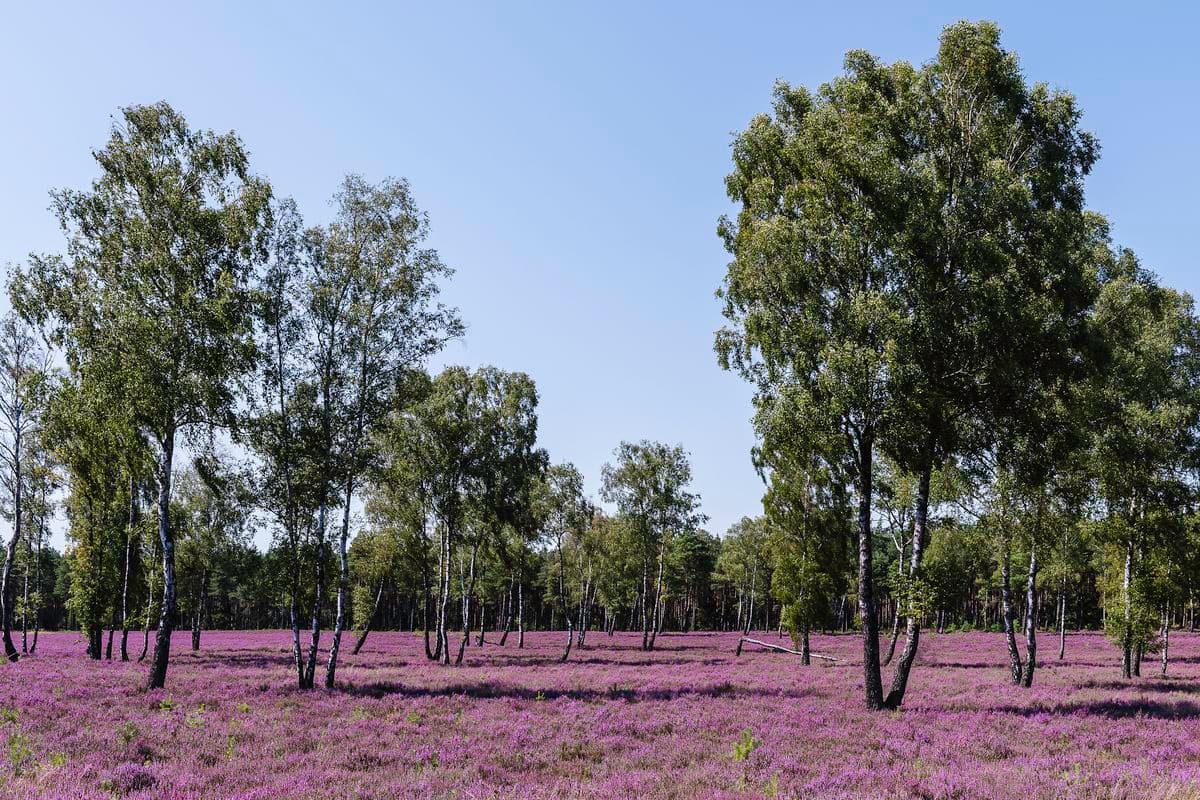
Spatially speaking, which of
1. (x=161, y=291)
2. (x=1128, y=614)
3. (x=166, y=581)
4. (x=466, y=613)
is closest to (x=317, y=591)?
(x=166, y=581)

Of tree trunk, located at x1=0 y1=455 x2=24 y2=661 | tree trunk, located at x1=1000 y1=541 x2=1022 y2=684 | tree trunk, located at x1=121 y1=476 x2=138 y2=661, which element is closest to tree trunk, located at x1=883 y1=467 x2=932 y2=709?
tree trunk, located at x1=1000 y1=541 x2=1022 y2=684

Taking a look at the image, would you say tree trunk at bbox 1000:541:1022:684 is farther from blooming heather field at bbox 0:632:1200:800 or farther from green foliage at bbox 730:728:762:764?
green foliage at bbox 730:728:762:764

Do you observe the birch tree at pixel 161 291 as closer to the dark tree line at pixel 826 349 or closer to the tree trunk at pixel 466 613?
the dark tree line at pixel 826 349

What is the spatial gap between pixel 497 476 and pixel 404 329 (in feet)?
51.4

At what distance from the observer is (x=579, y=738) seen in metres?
15.4

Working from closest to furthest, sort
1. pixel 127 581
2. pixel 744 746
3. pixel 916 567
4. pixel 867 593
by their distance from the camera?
1. pixel 744 746
2. pixel 867 593
3. pixel 916 567
4. pixel 127 581

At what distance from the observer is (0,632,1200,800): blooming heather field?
1082 cm

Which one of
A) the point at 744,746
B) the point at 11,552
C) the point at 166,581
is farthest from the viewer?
the point at 11,552

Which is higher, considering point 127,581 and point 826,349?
point 826,349

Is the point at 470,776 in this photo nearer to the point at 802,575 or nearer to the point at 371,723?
the point at 371,723

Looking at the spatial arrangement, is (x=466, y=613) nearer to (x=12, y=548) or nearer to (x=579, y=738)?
(x=12, y=548)

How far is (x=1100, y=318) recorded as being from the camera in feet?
92.0

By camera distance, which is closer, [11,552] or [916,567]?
[916,567]

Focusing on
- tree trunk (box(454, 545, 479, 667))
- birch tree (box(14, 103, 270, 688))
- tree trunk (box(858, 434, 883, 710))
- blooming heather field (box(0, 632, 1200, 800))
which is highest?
birch tree (box(14, 103, 270, 688))
